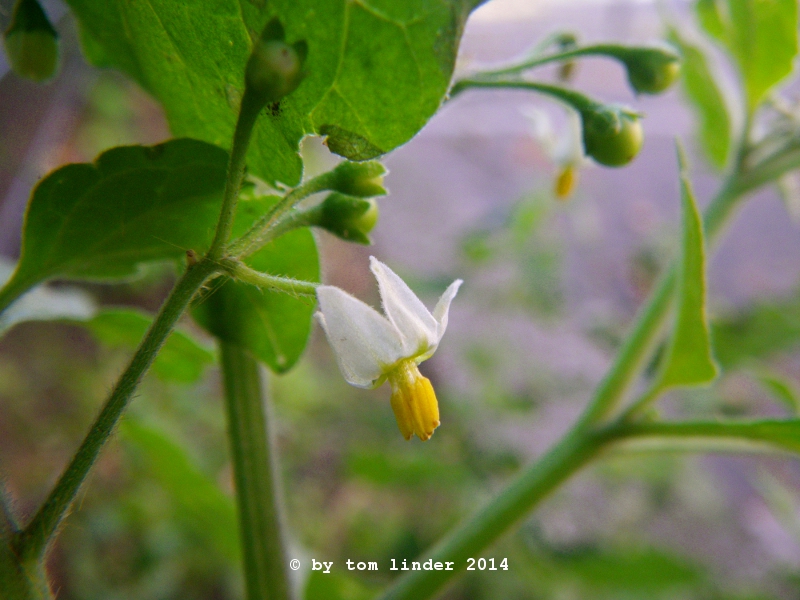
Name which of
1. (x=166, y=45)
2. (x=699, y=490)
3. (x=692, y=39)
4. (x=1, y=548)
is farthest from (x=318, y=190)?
(x=699, y=490)

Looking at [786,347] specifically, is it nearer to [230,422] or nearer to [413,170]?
[230,422]

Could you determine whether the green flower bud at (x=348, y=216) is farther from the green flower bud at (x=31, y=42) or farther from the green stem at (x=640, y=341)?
the green stem at (x=640, y=341)

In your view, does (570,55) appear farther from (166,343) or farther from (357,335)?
(166,343)

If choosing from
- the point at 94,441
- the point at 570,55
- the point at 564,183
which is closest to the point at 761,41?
the point at 564,183

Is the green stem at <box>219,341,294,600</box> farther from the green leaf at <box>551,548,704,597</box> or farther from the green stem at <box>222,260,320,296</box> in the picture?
the green leaf at <box>551,548,704,597</box>

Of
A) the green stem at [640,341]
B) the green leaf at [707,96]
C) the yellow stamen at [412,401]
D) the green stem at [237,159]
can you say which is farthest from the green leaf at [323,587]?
the green leaf at [707,96]

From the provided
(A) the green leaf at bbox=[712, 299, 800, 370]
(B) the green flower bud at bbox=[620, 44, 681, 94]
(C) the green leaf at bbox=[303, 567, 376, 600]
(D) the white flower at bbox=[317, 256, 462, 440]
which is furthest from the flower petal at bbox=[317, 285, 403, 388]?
(A) the green leaf at bbox=[712, 299, 800, 370]

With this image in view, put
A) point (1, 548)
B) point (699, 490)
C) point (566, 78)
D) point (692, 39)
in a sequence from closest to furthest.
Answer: point (1, 548) → point (566, 78) → point (692, 39) → point (699, 490)
